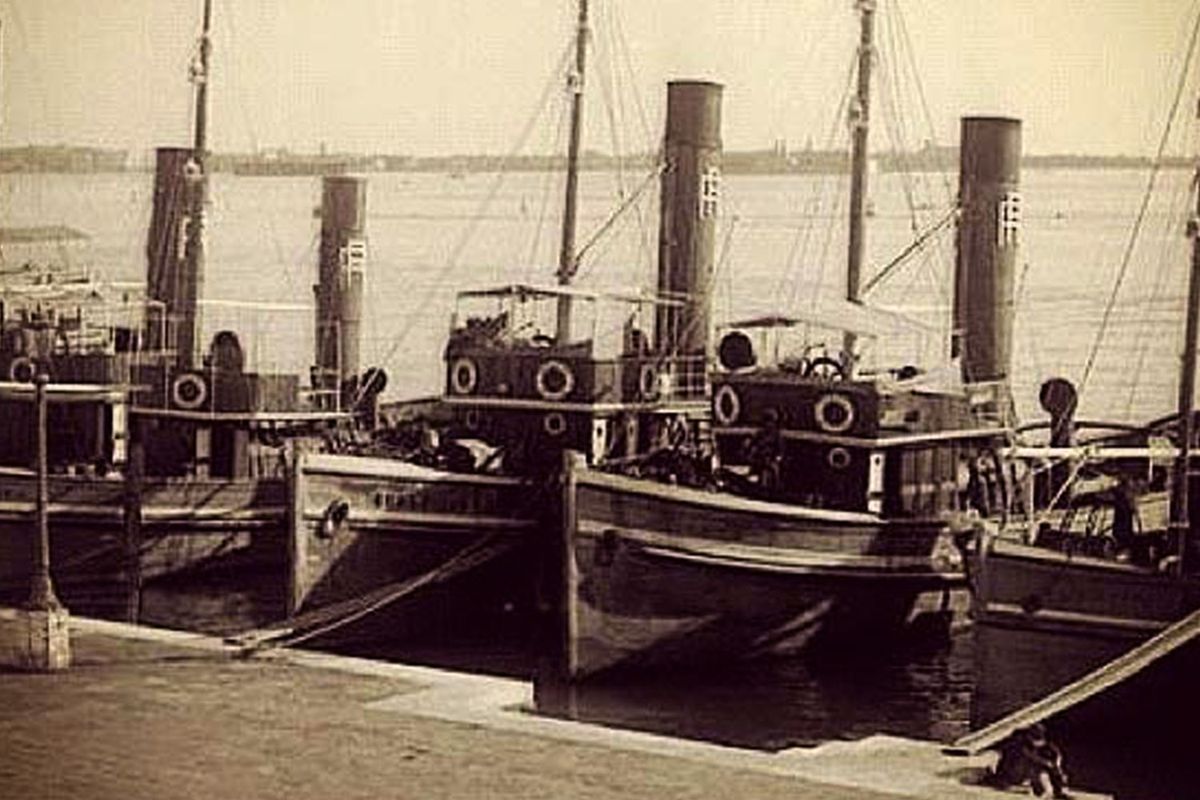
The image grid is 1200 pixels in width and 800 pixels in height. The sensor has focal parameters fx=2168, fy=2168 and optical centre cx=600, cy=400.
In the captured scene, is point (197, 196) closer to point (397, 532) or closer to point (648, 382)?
point (397, 532)

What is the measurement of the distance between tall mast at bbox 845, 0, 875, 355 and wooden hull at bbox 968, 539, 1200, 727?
76.2 inches

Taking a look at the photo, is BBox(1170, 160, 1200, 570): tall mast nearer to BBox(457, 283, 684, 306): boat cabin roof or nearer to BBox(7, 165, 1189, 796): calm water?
BBox(7, 165, 1189, 796): calm water

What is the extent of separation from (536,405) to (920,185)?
287 cm

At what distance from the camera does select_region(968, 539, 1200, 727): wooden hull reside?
8.05 m

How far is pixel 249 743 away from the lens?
6598 mm

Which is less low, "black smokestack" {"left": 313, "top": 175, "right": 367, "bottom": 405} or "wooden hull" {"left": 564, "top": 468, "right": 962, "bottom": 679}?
"black smokestack" {"left": 313, "top": 175, "right": 367, "bottom": 405}

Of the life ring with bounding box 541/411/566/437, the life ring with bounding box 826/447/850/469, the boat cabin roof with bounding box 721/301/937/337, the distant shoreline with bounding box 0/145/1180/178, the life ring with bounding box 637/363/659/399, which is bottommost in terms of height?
the life ring with bounding box 826/447/850/469

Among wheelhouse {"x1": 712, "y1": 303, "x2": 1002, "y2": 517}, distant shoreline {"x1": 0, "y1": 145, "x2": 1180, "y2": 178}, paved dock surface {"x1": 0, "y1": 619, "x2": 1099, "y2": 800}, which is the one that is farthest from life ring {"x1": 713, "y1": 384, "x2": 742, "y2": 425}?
paved dock surface {"x1": 0, "y1": 619, "x2": 1099, "y2": 800}

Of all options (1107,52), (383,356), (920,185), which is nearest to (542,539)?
(920,185)

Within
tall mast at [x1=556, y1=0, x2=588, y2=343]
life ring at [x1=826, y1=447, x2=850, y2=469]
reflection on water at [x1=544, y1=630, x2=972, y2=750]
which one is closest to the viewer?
reflection on water at [x1=544, y1=630, x2=972, y2=750]

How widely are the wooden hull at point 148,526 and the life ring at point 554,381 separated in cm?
159

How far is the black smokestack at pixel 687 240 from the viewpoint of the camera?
11.8m

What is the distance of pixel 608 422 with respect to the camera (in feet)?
37.3

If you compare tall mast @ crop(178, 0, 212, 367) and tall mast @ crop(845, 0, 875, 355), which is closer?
tall mast @ crop(178, 0, 212, 367)
